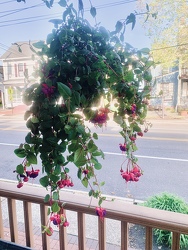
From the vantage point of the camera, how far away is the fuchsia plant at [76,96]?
45 centimetres

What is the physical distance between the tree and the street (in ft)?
2.11

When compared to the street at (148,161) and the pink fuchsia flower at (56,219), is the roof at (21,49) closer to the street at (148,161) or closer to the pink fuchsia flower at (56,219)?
the pink fuchsia flower at (56,219)

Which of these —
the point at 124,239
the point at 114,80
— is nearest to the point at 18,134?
the point at 124,239

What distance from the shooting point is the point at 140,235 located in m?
1.37

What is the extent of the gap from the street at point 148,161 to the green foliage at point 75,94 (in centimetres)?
97

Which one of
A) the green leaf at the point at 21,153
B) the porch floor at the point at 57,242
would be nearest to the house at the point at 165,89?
the green leaf at the point at 21,153

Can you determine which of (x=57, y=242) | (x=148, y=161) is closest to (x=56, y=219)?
(x=57, y=242)

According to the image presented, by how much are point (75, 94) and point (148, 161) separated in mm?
2503

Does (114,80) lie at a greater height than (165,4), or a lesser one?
lesser

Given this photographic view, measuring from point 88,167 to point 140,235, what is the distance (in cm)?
113

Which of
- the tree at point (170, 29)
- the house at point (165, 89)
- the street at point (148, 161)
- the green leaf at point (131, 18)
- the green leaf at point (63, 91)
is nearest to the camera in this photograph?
the green leaf at point (63, 91)

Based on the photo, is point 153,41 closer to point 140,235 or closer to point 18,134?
point 140,235

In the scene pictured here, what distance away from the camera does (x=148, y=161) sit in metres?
2.73

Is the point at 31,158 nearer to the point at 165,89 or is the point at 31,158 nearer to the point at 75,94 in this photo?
the point at 75,94
